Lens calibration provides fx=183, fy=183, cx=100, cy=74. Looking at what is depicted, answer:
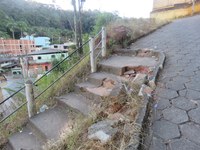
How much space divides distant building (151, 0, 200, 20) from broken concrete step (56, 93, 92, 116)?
460 inches

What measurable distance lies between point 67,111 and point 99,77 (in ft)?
3.52

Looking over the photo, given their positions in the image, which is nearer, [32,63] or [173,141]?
[173,141]

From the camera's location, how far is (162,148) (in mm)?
1855

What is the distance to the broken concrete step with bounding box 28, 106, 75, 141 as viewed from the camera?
3021 mm

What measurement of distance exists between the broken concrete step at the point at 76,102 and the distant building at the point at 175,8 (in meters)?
11.7

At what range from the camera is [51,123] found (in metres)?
3.35

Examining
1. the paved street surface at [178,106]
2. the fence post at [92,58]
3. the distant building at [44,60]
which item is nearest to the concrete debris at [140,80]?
the paved street surface at [178,106]

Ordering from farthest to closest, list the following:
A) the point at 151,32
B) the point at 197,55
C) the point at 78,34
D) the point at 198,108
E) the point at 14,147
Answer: the point at 151,32 < the point at 78,34 < the point at 197,55 < the point at 14,147 < the point at 198,108

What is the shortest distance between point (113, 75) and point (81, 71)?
35.8 inches

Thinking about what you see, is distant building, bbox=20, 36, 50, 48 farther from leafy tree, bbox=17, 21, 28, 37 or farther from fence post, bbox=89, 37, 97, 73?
fence post, bbox=89, 37, 97, 73

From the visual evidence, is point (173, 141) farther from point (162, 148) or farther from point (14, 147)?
point (14, 147)

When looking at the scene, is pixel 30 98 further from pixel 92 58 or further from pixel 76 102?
pixel 92 58

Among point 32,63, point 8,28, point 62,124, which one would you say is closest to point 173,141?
point 62,124

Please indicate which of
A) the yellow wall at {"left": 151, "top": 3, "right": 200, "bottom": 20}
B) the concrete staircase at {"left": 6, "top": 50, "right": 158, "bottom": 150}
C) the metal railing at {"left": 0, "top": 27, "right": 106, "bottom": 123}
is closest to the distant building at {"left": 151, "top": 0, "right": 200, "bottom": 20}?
the yellow wall at {"left": 151, "top": 3, "right": 200, "bottom": 20}
